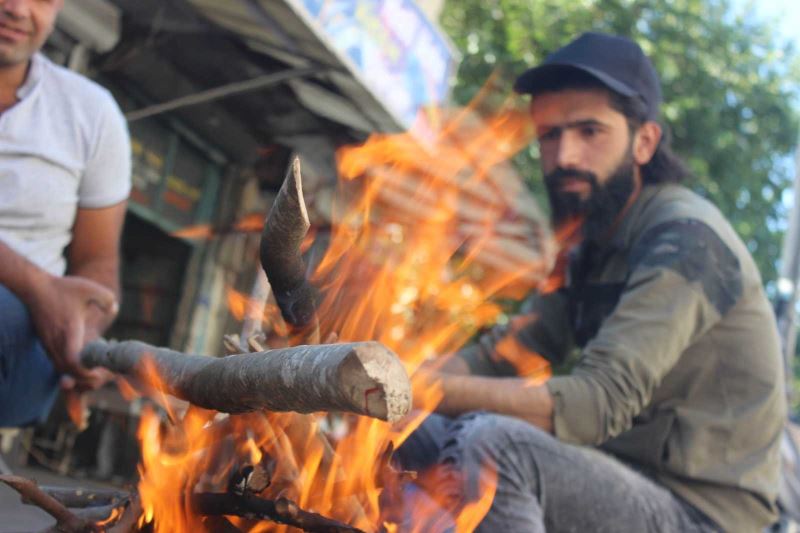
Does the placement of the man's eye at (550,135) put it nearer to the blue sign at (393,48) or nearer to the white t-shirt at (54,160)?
the white t-shirt at (54,160)

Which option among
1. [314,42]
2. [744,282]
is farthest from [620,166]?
[314,42]

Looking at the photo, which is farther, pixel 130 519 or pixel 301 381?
pixel 130 519

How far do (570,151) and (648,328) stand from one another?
2.86 feet

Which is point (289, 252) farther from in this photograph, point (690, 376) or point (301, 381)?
point (690, 376)

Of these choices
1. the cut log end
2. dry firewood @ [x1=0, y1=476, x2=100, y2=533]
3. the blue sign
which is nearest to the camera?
the cut log end

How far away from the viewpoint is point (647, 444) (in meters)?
2.78

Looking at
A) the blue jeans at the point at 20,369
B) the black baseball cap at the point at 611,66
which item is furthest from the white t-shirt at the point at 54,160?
the black baseball cap at the point at 611,66

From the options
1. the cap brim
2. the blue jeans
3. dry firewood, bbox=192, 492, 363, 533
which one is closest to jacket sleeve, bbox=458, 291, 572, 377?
the cap brim

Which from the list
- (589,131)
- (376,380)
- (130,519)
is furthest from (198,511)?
(589,131)

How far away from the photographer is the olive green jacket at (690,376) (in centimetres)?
257

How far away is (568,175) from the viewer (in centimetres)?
324

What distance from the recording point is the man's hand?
2.66m

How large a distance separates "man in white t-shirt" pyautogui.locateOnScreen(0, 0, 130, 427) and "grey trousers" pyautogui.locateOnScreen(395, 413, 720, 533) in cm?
113

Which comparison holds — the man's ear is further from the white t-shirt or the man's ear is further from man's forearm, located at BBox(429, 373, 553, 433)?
the white t-shirt
